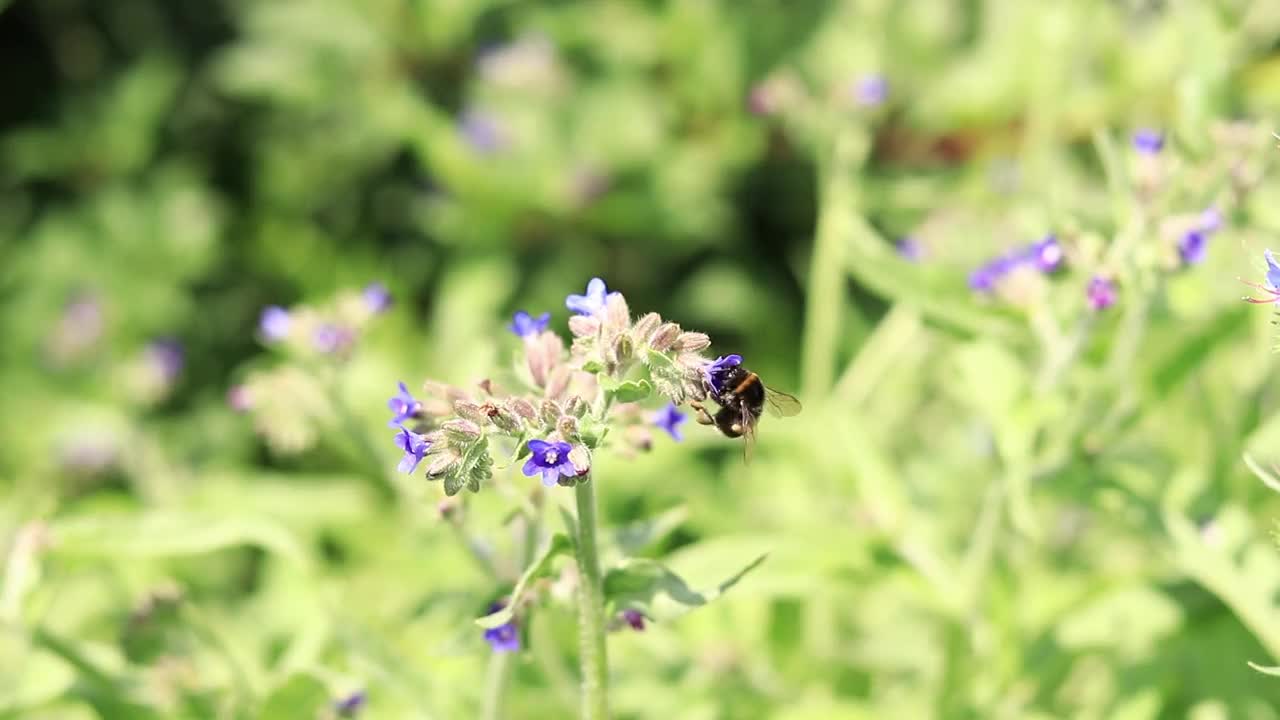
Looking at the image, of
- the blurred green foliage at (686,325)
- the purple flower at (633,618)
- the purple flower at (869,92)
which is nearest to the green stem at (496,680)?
the blurred green foliage at (686,325)

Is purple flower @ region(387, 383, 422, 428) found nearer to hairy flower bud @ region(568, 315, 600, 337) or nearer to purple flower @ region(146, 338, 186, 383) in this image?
hairy flower bud @ region(568, 315, 600, 337)

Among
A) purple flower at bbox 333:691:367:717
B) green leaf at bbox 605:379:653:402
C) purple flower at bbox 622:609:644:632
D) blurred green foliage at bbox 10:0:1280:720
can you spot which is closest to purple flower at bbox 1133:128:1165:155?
blurred green foliage at bbox 10:0:1280:720

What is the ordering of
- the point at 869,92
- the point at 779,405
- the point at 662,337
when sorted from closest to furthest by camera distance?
the point at 662,337 < the point at 779,405 < the point at 869,92

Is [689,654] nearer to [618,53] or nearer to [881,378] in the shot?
[881,378]

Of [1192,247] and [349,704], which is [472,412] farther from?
[1192,247]

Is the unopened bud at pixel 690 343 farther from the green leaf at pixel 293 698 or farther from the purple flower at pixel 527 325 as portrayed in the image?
the green leaf at pixel 293 698

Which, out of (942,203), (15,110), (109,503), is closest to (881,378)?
(942,203)

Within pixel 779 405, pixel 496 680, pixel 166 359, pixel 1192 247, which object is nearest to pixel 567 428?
pixel 779 405

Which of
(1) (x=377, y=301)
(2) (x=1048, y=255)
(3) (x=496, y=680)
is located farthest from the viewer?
(1) (x=377, y=301)
